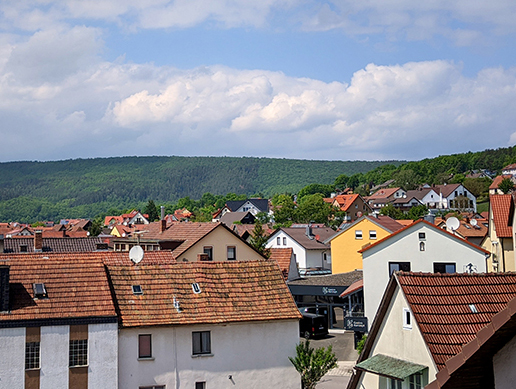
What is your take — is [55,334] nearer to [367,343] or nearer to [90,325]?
[90,325]

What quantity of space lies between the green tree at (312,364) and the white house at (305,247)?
45820 millimetres

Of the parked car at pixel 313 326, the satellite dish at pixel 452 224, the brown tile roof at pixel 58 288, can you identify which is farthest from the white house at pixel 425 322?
the parked car at pixel 313 326

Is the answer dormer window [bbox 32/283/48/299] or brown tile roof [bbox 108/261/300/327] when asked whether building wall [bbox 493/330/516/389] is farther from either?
dormer window [bbox 32/283/48/299]

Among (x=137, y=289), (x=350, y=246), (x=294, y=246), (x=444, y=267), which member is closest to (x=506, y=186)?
(x=294, y=246)

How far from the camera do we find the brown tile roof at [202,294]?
27.2 meters

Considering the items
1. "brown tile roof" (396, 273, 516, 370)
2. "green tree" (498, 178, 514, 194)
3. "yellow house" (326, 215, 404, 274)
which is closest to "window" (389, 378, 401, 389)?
"brown tile roof" (396, 273, 516, 370)

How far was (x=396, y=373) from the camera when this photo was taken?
14.0 metres

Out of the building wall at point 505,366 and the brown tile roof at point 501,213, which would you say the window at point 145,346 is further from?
the building wall at point 505,366

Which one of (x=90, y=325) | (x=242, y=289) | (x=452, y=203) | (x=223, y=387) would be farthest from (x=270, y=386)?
(x=452, y=203)

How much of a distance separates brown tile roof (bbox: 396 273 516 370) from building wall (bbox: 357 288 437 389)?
27 centimetres

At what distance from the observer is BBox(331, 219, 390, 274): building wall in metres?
60.6

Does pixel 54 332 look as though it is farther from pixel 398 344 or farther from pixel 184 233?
pixel 184 233

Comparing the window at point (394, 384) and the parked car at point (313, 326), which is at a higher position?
the window at point (394, 384)

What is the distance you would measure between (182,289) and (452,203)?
529ft
